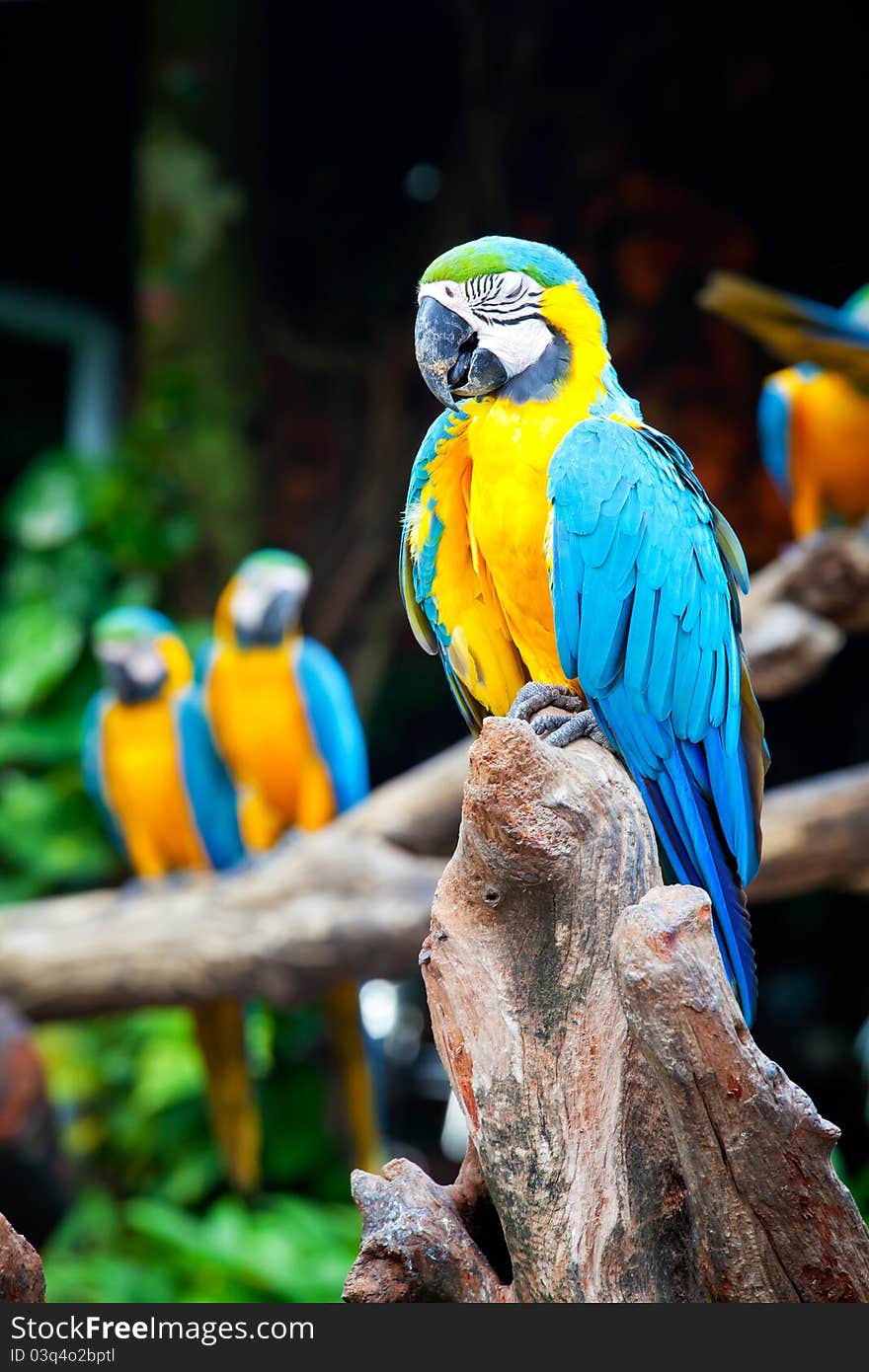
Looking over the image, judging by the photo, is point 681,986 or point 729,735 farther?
point 729,735

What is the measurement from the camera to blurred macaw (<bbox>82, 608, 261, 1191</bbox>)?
257cm

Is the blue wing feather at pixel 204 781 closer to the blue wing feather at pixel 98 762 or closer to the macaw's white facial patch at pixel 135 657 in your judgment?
the macaw's white facial patch at pixel 135 657

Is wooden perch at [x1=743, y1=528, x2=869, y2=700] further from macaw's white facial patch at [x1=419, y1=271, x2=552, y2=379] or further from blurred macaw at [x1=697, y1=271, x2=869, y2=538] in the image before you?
macaw's white facial patch at [x1=419, y1=271, x2=552, y2=379]

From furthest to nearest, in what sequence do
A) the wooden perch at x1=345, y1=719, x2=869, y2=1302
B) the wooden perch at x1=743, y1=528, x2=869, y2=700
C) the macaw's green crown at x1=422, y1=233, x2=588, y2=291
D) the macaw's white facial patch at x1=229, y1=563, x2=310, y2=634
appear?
the macaw's white facial patch at x1=229, y1=563, x2=310, y2=634, the wooden perch at x1=743, y1=528, x2=869, y2=700, the macaw's green crown at x1=422, y1=233, x2=588, y2=291, the wooden perch at x1=345, y1=719, x2=869, y2=1302

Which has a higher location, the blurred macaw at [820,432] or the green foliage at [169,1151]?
the blurred macaw at [820,432]

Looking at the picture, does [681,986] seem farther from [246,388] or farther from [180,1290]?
[246,388]

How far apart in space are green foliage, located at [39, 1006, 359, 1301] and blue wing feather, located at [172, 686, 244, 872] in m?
0.45

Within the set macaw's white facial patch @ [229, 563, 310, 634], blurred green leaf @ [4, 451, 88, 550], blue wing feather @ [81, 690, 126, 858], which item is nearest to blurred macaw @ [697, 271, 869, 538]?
macaw's white facial patch @ [229, 563, 310, 634]

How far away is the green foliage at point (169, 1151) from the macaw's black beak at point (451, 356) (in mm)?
2010

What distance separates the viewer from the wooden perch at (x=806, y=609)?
230 cm

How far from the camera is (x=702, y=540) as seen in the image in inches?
40.3

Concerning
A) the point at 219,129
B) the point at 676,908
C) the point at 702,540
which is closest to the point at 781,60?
the point at 219,129

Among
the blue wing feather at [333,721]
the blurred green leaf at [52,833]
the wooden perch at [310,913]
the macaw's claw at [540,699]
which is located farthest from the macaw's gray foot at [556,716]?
the blurred green leaf at [52,833]

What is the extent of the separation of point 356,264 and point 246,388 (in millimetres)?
419
